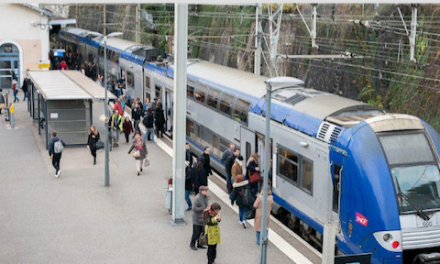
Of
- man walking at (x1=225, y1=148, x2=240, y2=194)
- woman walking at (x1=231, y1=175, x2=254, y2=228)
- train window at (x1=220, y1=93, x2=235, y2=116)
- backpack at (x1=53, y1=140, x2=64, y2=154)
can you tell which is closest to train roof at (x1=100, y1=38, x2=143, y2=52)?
backpack at (x1=53, y1=140, x2=64, y2=154)

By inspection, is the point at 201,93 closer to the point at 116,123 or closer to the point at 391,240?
the point at 116,123

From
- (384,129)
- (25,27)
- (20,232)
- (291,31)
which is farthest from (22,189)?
(25,27)

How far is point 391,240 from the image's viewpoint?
10.6 metres

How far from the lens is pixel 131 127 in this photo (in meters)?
24.5

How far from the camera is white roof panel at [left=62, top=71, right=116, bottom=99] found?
76.4 feet

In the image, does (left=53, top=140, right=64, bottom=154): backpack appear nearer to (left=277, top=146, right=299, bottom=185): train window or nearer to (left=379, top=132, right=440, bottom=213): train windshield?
(left=277, top=146, right=299, bottom=185): train window

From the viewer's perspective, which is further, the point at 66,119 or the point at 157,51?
the point at 157,51

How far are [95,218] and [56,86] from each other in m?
11.1

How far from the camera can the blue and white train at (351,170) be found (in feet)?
35.4

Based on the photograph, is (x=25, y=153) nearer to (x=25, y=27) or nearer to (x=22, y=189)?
(x=22, y=189)

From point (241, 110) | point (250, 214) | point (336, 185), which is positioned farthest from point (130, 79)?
point (336, 185)

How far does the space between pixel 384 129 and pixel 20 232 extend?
835 cm

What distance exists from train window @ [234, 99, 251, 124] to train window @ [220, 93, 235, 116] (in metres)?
0.50

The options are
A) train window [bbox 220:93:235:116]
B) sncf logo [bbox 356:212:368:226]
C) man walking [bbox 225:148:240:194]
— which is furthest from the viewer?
train window [bbox 220:93:235:116]
